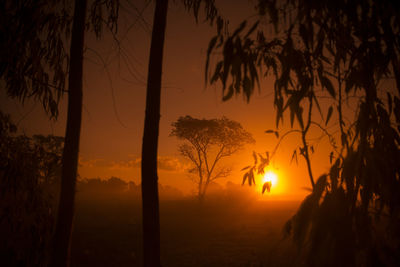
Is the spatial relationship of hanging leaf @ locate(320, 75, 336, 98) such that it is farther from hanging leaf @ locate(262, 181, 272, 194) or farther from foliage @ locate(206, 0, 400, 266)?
hanging leaf @ locate(262, 181, 272, 194)

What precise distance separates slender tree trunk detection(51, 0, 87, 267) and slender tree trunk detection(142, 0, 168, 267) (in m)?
1.17

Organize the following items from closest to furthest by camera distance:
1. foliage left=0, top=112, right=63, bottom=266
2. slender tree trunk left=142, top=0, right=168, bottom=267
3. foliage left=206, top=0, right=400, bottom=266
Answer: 1. foliage left=206, top=0, right=400, bottom=266
2. slender tree trunk left=142, top=0, right=168, bottom=267
3. foliage left=0, top=112, right=63, bottom=266

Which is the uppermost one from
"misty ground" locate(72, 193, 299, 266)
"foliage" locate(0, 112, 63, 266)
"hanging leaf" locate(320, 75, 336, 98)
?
"hanging leaf" locate(320, 75, 336, 98)

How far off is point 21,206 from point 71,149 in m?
1.33

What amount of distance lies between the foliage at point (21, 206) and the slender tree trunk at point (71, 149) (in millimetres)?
592

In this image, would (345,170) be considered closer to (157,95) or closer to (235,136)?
(157,95)

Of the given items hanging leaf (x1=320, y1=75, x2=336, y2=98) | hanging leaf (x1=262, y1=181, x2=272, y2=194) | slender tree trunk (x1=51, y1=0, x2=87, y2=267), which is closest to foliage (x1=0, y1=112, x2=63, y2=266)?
slender tree trunk (x1=51, y1=0, x2=87, y2=267)

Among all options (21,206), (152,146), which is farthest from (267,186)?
(21,206)

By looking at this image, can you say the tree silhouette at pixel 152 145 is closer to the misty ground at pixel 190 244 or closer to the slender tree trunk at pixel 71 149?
the slender tree trunk at pixel 71 149

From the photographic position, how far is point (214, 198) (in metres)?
23.3

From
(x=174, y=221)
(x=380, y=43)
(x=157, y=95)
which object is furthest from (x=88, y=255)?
(x=380, y=43)

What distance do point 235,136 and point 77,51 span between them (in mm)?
18242

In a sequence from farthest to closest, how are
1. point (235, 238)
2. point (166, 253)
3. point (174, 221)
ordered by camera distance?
point (174, 221)
point (235, 238)
point (166, 253)

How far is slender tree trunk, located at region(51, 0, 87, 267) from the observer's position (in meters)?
3.17
